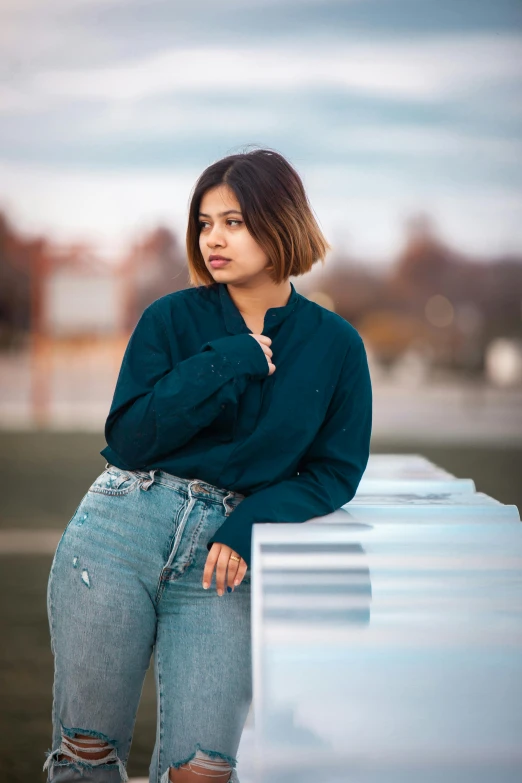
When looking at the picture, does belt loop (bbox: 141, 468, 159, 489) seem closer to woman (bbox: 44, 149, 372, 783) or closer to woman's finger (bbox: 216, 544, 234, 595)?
woman (bbox: 44, 149, 372, 783)

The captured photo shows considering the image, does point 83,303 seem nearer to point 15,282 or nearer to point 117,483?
point 15,282

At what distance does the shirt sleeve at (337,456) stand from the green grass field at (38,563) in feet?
3.48

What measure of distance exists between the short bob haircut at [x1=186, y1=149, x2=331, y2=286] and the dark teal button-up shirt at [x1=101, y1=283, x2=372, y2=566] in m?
0.08

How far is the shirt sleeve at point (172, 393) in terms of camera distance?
127 centimetres

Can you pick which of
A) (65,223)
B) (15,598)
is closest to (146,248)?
(65,223)

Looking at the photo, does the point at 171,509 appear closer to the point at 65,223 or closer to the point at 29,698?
the point at 29,698

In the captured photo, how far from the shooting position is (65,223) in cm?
1211

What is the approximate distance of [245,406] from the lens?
4.42 ft

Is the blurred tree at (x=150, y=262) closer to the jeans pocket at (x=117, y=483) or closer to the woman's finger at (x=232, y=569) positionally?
the jeans pocket at (x=117, y=483)

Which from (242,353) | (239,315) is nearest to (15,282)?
(239,315)

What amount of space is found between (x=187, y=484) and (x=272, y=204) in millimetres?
422

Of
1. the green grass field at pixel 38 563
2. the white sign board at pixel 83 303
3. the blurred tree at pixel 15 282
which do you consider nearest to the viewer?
the green grass field at pixel 38 563

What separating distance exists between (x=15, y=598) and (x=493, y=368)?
31.3 ft

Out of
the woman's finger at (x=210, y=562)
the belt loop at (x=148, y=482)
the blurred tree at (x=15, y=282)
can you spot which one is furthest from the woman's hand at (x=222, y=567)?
the blurred tree at (x=15, y=282)
